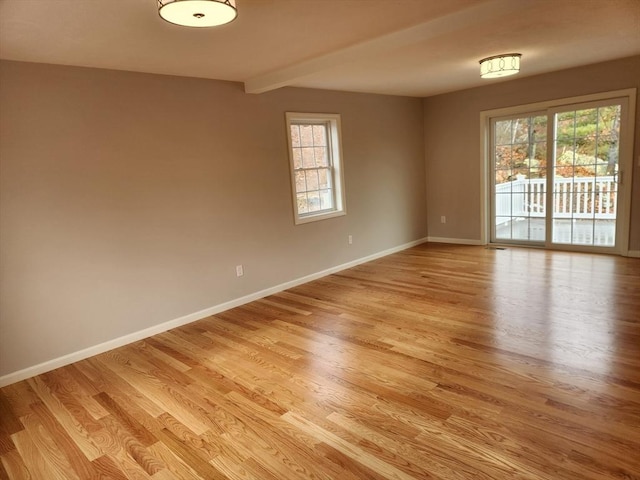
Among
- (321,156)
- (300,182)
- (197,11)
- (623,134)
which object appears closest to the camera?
(197,11)

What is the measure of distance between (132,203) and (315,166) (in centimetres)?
240

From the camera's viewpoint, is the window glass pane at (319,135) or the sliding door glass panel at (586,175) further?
the window glass pane at (319,135)

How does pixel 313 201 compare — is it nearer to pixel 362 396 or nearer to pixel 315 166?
pixel 315 166

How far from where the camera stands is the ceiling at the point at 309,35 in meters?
2.38

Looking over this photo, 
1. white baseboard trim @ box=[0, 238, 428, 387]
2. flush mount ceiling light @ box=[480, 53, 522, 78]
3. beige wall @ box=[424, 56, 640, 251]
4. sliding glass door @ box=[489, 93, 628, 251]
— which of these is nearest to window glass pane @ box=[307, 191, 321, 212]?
white baseboard trim @ box=[0, 238, 428, 387]

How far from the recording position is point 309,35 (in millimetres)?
2924

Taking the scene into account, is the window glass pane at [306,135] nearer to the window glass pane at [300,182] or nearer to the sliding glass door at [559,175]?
the window glass pane at [300,182]

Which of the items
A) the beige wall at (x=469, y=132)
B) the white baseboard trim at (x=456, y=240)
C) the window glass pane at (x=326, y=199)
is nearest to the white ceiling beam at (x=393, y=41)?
the window glass pane at (x=326, y=199)

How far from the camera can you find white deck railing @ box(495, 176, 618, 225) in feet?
17.2

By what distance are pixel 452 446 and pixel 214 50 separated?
3.07m

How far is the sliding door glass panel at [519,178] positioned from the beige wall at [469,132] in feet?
0.90

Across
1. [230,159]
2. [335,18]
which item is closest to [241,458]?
[335,18]

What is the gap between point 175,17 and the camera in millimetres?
1973

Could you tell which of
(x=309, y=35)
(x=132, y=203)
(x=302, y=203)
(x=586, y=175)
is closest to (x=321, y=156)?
(x=302, y=203)
